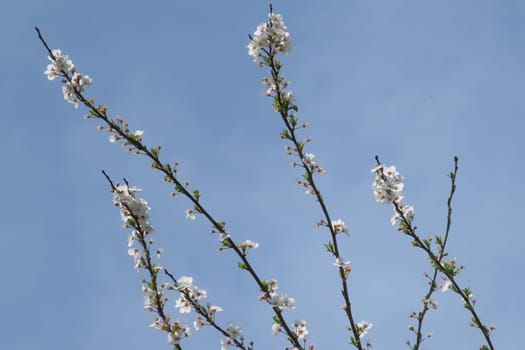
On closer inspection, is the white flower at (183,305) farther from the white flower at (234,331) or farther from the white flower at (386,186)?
the white flower at (386,186)

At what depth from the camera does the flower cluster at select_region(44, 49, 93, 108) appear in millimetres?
7375

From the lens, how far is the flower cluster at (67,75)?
7.38 m

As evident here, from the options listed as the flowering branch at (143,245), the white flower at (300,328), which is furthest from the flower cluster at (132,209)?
the white flower at (300,328)

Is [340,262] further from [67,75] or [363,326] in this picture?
[67,75]

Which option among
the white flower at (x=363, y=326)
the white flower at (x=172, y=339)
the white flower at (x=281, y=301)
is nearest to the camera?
the white flower at (x=172, y=339)

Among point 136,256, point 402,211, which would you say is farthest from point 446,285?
point 136,256

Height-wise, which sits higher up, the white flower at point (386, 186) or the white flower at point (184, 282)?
the white flower at point (386, 186)

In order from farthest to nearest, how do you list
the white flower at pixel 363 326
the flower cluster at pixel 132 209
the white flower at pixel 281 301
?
the white flower at pixel 363 326 < the white flower at pixel 281 301 < the flower cluster at pixel 132 209

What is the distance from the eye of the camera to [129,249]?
690cm

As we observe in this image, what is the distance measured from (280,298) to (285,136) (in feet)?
6.72

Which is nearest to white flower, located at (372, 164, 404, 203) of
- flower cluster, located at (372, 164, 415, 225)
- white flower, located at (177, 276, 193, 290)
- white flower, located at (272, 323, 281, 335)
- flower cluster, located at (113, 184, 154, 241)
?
flower cluster, located at (372, 164, 415, 225)

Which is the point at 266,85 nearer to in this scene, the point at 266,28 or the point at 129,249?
the point at 266,28

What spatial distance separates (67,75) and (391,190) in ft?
13.8

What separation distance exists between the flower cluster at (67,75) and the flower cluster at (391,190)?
3712mm
